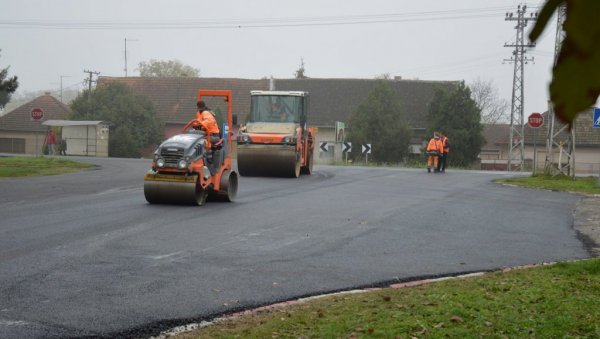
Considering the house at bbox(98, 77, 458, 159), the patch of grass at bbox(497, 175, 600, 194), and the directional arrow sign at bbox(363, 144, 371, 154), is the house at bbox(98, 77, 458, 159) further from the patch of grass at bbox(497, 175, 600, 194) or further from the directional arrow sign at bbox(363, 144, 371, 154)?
the patch of grass at bbox(497, 175, 600, 194)

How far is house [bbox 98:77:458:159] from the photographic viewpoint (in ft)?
194

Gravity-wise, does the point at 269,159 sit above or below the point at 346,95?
below

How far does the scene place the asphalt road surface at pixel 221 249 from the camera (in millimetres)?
6406

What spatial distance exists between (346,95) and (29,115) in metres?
26.7

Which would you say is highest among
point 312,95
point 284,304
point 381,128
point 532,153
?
point 312,95

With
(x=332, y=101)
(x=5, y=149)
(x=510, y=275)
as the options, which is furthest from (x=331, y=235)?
(x=5, y=149)

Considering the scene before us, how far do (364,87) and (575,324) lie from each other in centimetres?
5777

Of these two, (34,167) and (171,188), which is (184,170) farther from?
(34,167)

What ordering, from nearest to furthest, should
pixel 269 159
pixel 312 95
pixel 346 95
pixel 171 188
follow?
pixel 171 188 → pixel 269 159 → pixel 312 95 → pixel 346 95

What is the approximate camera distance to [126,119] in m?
53.3

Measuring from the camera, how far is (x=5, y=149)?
6197cm

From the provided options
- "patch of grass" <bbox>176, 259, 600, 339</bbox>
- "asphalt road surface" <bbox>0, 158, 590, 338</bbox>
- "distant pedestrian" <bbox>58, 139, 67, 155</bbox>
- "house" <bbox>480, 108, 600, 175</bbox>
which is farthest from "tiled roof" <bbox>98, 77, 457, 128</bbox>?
"patch of grass" <bbox>176, 259, 600, 339</bbox>

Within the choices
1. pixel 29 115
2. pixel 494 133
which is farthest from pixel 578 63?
pixel 494 133

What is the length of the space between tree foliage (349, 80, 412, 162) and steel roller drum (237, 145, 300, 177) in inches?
1007
